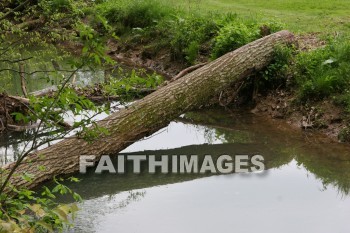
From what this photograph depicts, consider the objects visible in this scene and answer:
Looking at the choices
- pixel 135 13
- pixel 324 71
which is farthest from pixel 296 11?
pixel 324 71

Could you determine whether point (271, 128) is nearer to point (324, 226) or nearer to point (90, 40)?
point (324, 226)

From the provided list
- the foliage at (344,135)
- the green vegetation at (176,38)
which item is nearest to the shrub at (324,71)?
the green vegetation at (176,38)

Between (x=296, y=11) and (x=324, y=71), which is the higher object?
(x=296, y=11)

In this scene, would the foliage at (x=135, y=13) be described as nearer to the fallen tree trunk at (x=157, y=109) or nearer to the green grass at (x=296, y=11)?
the green grass at (x=296, y=11)

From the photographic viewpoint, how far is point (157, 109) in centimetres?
880

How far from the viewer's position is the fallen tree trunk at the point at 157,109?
7426mm

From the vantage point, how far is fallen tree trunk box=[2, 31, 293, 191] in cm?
743

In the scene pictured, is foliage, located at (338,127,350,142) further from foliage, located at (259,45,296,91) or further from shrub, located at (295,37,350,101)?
foliage, located at (259,45,296,91)

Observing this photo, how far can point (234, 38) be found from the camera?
11.7 meters

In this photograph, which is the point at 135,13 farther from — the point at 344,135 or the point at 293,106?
the point at 344,135

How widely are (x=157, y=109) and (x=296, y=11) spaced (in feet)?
29.5

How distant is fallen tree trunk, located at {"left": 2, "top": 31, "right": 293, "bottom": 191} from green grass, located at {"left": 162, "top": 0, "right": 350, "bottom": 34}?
3.02 meters

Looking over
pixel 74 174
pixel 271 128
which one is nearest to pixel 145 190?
pixel 74 174

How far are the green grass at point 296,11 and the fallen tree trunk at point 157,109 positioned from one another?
302 centimetres
